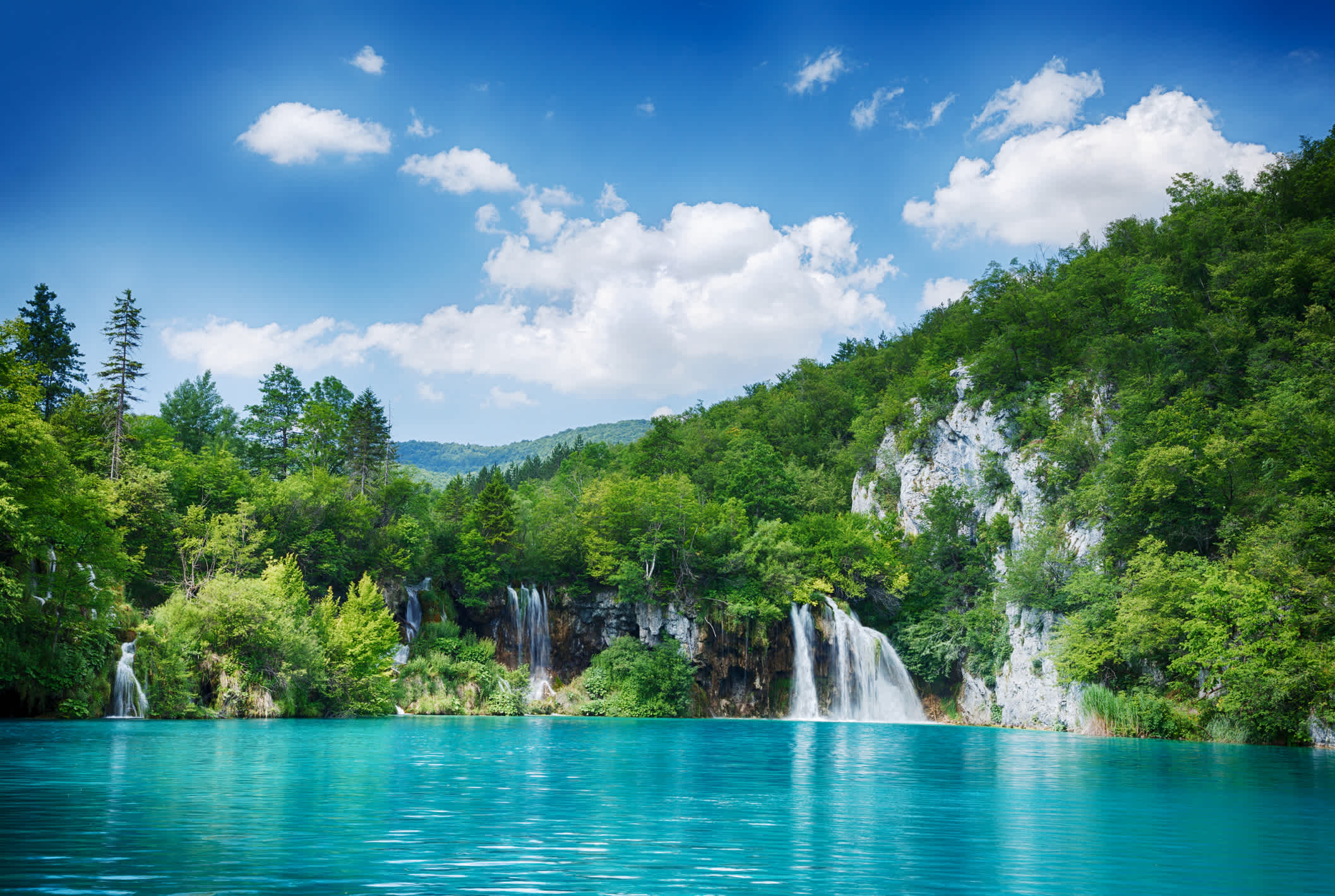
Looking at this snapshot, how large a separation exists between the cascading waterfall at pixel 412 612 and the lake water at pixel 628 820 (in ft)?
88.4

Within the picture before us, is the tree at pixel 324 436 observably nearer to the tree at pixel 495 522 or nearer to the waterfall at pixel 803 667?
the tree at pixel 495 522

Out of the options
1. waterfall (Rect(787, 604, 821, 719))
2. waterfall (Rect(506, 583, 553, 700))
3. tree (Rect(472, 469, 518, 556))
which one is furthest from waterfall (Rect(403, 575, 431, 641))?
waterfall (Rect(787, 604, 821, 719))

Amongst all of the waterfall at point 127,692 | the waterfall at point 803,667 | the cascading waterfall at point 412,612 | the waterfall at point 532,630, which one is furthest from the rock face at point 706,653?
the waterfall at point 127,692

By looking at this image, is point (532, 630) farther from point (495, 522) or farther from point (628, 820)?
point (628, 820)

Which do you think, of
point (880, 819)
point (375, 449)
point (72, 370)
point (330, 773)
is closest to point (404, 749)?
point (330, 773)

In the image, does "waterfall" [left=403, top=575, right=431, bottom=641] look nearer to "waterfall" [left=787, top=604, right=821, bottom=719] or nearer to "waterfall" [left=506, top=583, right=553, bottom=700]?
"waterfall" [left=506, top=583, right=553, bottom=700]

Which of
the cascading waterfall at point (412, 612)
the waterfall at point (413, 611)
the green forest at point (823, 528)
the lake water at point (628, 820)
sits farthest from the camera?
the waterfall at point (413, 611)

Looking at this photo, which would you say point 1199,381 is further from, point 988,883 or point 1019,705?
point 988,883

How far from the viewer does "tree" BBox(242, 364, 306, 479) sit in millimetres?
65250

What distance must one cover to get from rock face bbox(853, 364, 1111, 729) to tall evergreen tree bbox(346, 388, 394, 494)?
3705 centimetres

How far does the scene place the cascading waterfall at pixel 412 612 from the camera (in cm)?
5275

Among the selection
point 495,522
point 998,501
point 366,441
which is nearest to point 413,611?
point 495,522

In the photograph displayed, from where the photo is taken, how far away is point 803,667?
56562 mm

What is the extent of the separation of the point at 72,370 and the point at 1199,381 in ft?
224
